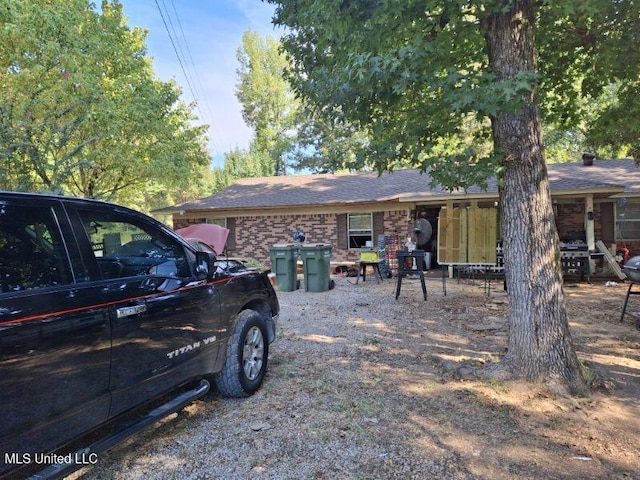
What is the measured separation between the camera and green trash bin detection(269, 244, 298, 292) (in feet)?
35.2

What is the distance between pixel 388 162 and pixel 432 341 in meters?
2.69

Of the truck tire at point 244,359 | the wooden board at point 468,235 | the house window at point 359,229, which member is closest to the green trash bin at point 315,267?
the wooden board at point 468,235

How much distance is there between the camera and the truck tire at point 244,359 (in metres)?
3.69

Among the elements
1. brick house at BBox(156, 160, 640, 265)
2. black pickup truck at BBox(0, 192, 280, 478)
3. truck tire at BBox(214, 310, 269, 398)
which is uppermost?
brick house at BBox(156, 160, 640, 265)

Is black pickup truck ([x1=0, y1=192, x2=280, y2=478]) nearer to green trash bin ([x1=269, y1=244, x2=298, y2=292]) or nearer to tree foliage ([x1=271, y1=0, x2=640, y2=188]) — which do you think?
tree foliage ([x1=271, y1=0, x2=640, y2=188])

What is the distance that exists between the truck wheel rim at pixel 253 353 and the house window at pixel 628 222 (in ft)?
45.5

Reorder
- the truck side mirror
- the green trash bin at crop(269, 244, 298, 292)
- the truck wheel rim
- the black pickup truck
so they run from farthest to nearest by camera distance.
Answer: the green trash bin at crop(269, 244, 298, 292)
the truck wheel rim
the truck side mirror
the black pickup truck

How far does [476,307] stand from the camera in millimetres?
8047

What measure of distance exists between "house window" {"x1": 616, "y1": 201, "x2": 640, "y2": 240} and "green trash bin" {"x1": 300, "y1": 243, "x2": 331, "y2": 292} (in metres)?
9.96

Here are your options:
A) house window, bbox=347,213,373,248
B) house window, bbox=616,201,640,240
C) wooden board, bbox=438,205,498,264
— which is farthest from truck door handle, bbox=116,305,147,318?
house window, bbox=616,201,640,240

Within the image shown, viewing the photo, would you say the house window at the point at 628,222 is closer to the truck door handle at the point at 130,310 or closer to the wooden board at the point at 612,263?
the wooden board at the point at 612,263

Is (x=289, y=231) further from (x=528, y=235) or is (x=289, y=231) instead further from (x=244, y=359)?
(x=528, y=235)

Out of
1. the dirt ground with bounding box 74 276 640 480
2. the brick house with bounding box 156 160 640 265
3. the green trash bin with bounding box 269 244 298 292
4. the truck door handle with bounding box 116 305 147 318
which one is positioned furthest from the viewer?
the brick house with bounding box 156 160 640 265

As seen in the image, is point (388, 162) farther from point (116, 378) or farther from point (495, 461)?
point (116, 378)
